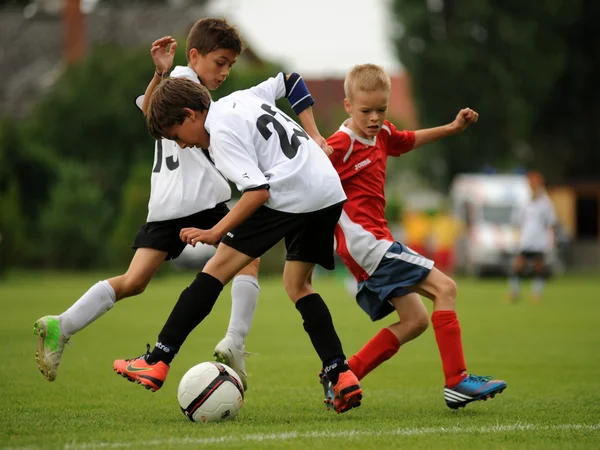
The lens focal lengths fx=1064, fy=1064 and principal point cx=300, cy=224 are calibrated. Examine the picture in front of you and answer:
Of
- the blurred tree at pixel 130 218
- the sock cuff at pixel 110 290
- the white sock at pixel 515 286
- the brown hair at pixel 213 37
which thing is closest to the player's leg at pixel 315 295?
the sock cuff at pixel 110 290

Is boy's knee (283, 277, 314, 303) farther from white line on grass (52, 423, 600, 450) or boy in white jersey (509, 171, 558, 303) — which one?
boy in white jersey (509, 171, 558, 303)

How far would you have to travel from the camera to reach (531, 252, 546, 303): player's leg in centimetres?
2017

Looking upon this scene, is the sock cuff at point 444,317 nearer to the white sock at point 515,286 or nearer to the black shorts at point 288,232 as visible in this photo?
the black shorts at point 288,232

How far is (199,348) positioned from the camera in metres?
10.5

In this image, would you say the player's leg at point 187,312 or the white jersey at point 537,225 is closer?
the player's leg at point 187,312

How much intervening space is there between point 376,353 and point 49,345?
1981 mm

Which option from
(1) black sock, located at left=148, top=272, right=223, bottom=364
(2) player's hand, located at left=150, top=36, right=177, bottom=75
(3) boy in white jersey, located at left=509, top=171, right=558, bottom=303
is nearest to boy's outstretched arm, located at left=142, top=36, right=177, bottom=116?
(2) player's hand, located at left=150, top=36, right=177, bottom=75

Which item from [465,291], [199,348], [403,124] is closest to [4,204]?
[465,291]

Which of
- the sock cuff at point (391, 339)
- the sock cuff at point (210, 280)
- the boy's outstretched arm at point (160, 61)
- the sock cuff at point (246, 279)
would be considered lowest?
the sock cuff at point (391, 339)

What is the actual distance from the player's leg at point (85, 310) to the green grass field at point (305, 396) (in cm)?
31

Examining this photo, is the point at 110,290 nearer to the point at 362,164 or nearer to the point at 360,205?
the point at 360,205

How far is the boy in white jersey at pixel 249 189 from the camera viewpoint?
567 cm

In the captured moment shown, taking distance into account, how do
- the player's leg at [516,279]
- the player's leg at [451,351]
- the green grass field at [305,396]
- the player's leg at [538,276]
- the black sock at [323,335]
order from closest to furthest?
1. the green grass field at [305,396]
2. the black sock at [323,335]
3. the player's leg at [451,351]
4. the player's leg at [516,279]
5. the player's leg at [538,276]

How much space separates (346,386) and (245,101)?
66.1 inches
